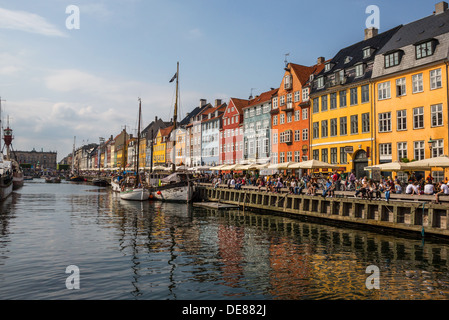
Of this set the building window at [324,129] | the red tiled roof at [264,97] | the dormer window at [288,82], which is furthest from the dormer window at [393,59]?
the red tiled roof at [264,97]

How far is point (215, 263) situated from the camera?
15039 mm

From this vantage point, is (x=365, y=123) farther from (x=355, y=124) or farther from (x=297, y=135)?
(x=297, y=135)

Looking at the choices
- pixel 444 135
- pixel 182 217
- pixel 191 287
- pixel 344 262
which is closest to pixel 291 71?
pixel 444 135

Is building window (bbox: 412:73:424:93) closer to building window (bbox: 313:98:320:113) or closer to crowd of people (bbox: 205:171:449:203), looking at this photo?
crowd of people (bbox: 205:171:449:203)

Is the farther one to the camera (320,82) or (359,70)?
(320,82)

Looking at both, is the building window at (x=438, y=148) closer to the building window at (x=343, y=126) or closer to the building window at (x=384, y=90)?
the building window at (x=384, y=90)

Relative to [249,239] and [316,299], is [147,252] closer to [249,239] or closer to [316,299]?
[249,239]

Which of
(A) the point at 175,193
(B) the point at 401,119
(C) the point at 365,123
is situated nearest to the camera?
A: (B) the point at 401,119

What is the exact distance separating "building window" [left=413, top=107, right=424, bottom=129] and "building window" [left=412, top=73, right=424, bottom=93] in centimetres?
182

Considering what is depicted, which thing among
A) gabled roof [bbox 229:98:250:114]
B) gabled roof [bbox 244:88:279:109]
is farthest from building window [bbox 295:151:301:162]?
gabled roof [bbox 229:98:250:114]

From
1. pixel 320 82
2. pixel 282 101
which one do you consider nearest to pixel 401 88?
pixel 320 82

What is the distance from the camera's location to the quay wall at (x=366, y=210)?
20672mm

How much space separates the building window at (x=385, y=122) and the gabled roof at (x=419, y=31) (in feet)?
23.2

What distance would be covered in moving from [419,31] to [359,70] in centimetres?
700
